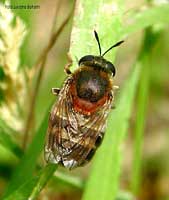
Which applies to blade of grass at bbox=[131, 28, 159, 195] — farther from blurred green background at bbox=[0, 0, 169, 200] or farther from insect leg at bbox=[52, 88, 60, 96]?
blurred green background at bbox=[0, 0, 169, 200]

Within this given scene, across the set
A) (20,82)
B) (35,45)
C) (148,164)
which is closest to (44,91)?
(35,45)

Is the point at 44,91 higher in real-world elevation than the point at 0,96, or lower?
higher

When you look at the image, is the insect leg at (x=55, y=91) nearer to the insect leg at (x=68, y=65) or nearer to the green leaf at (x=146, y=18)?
the insect leg at (x=68, y=65)

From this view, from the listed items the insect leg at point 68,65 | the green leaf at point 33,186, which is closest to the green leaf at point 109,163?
the insect leg at point 68,65

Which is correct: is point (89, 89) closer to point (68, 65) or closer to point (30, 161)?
point (68, 65)

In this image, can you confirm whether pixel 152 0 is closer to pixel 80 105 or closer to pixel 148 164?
pixel 80 105

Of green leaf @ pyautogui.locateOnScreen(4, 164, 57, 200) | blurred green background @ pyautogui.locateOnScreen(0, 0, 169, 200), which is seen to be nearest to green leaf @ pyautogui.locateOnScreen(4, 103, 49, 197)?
green leaf @ pyautogui.locateOnScreen(4, 164, 57, 200)

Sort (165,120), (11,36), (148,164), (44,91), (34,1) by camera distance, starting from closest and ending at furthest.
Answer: (11,36) < (34,1) < (44,91) < (148,164) < (165,120)
